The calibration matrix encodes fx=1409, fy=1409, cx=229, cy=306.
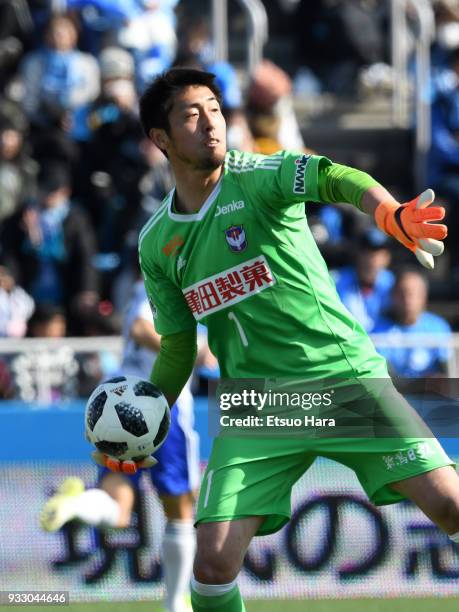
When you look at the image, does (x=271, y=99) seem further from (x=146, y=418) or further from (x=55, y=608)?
(x=146, y=418)

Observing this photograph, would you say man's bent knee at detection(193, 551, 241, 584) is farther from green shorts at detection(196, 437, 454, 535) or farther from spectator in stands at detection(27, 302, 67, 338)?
spectator in stands at detection(27, 302, 67, 338)

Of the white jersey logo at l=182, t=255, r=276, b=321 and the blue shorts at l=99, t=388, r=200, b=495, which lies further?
the blue shorts at l=99, t=388, r=200, b=495

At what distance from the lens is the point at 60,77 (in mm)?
12203

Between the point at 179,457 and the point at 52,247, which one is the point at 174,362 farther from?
the point at 52,247

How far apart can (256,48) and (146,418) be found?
8.19 meters

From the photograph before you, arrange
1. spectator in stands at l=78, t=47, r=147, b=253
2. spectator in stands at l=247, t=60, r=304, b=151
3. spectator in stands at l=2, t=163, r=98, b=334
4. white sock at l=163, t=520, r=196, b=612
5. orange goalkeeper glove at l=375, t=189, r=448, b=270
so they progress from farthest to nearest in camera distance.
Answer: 1. spectator in stands at l=78, t=47, r=147, b=253
2. spectator in stands at l=247, t=60, r=304, b=151
3. spectator in stands at l=2, t=163, r=98, b=334
4. white sock at l=163, t=520, r=196, b=612
5. orange goalkeeper glove at l=375, t=189, r=448, b=270

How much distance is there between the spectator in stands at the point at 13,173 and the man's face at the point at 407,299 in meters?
3.53

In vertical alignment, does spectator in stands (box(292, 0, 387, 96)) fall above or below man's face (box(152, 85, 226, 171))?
above

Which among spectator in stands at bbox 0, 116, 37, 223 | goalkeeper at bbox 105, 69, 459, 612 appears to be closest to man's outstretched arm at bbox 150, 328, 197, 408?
goalkeeper at bbox 105, 69, 459, 612

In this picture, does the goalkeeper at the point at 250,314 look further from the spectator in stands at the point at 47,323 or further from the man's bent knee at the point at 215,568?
the spectator in stands at the point at 47,323

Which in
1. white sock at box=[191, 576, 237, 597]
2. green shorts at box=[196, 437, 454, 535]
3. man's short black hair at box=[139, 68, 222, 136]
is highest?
man's short black hair at box=[139, 68, 222, 136]

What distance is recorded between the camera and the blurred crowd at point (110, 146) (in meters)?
10.6

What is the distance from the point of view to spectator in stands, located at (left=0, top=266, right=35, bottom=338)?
10.6 metres

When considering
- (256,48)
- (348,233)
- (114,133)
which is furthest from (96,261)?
(256,48)
